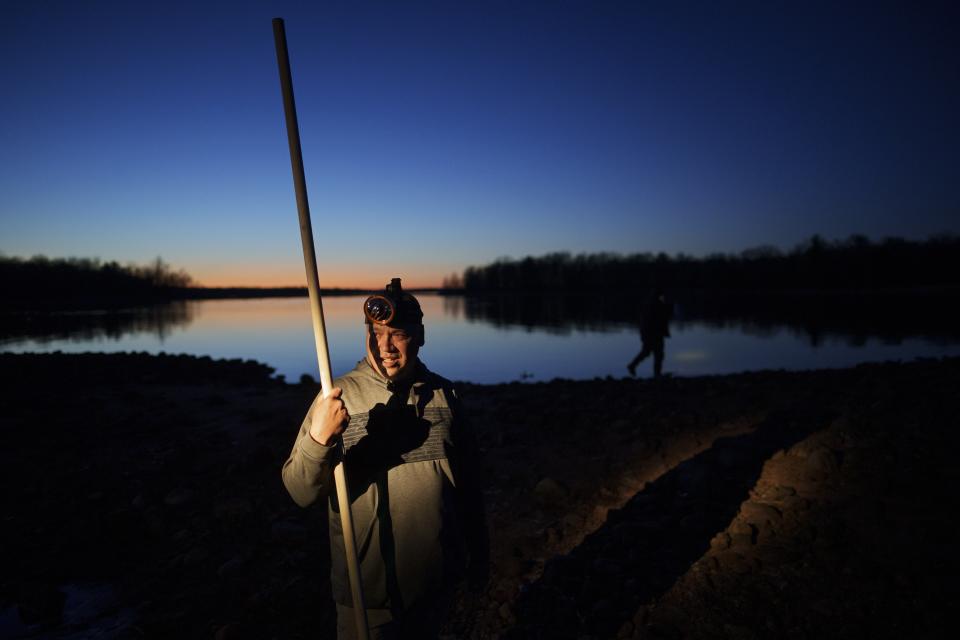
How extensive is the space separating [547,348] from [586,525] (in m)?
22.7

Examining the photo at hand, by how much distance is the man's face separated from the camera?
7.80 ft

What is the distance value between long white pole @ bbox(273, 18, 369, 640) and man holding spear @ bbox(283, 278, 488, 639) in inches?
9.8

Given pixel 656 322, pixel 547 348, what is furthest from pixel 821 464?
pixel 547 348

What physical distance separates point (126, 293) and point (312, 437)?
170301 mm

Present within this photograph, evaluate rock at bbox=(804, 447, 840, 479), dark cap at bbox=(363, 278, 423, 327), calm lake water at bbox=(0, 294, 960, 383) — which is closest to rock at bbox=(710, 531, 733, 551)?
rock at bbox=(804, 447, 840, 479)

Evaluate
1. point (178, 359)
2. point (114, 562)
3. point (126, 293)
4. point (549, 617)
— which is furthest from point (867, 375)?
point (126, 293)

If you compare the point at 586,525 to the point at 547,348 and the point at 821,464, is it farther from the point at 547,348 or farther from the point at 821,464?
the point at 547,348

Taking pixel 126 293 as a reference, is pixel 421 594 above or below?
below

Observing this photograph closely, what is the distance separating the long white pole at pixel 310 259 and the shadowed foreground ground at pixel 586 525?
7.38 ft

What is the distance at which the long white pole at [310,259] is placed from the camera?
6.10ft

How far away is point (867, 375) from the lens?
9766 millimetres

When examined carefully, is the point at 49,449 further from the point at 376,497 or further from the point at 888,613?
the point at 888,613

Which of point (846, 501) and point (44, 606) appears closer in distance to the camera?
point (44, 606)

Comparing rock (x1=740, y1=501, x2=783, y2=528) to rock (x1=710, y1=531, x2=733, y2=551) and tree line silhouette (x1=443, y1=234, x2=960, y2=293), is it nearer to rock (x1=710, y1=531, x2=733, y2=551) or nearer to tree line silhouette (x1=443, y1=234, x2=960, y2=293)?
rock (x1=710, y1=531, x2=733, y2=551)
